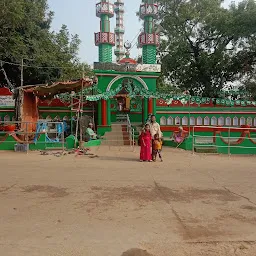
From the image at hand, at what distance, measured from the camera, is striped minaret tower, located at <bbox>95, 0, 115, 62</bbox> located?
60.7 ft

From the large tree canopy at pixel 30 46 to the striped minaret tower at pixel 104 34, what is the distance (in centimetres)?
169

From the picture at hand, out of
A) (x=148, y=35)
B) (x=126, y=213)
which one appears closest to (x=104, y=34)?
(x=148, y=35)

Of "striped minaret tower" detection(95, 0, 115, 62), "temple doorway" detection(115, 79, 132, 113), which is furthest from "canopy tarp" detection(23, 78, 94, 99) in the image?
"temple doorway" detection(115, 79, 132, 113)

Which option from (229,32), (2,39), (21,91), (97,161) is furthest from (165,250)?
(229,32)

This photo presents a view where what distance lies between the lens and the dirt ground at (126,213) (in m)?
3.22

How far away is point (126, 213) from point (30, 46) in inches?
700

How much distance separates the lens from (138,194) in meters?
5.41

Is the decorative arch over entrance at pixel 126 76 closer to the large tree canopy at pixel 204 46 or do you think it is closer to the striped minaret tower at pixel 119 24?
the large tree canopy at pixel 204 46

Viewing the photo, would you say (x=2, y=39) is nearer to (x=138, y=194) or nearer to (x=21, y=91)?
(x=21, y=91)

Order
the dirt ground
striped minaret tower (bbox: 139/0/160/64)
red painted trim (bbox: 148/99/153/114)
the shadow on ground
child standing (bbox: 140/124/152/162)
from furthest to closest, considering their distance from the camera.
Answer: striped minaret tower (bbox: 139/0/160/64)
red painted trim (bbox: 148/99/153/114)
child standing (bbox: 140/124/152/162)
the dirt ground
the shadow on ground

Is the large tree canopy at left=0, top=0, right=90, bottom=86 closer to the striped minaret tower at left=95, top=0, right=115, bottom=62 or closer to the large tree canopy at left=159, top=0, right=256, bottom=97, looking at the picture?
the striped minaret tower at left=95, top=0, right=115, bottom=62

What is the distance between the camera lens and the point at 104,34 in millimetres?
18719

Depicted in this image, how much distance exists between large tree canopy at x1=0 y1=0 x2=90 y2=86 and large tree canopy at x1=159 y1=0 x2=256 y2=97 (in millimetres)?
7971

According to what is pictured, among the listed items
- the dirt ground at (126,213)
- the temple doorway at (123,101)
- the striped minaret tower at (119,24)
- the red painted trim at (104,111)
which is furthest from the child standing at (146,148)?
the striped minaret tower at (119,24)
